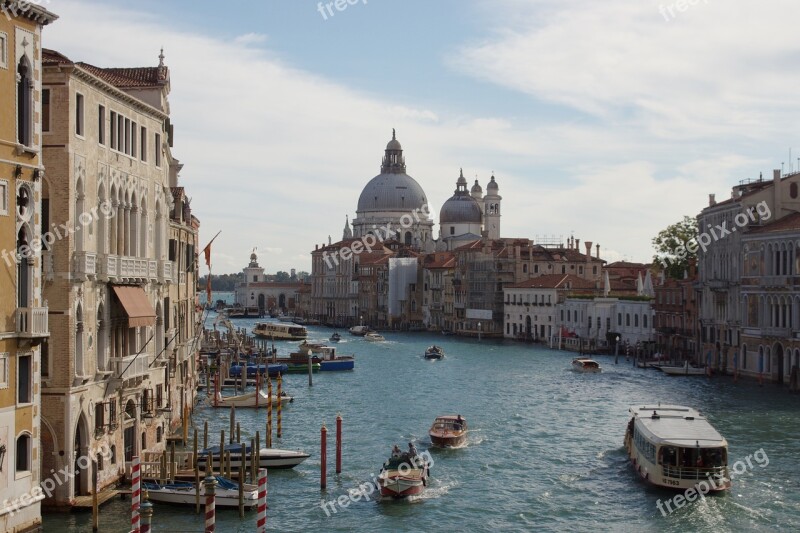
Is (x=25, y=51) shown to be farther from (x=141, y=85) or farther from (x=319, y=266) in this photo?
(x=319, y=266)

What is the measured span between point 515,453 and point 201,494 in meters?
9.09

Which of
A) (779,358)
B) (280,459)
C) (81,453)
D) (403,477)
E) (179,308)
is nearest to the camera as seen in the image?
(81,453)

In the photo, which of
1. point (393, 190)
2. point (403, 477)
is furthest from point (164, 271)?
point (393, 190)

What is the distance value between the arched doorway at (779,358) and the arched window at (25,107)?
98.4 feet

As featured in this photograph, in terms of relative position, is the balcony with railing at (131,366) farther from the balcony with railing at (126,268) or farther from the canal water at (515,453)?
the canal water at (515,453)

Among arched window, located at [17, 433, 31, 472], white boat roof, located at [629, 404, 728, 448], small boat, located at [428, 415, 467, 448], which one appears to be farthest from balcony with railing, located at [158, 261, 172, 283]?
white boat roof, located at [629, 404, 728, 448]

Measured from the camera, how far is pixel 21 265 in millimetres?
15055

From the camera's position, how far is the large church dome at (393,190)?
12085cm

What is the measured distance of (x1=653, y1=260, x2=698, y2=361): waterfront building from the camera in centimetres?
4953

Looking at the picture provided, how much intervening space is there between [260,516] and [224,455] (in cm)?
496

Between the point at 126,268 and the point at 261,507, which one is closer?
the point at 261,507

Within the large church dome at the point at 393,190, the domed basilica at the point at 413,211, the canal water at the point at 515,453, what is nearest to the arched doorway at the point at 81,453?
the canal water at the point at 515,453

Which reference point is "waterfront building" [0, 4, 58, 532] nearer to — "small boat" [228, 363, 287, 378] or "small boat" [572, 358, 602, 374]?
"small boat" [228, 363, 287, 378]

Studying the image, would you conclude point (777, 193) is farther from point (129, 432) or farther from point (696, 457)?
point (129, 432)
